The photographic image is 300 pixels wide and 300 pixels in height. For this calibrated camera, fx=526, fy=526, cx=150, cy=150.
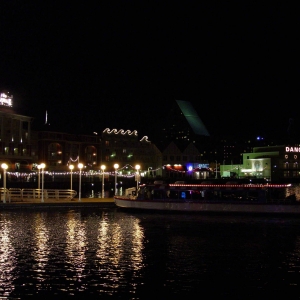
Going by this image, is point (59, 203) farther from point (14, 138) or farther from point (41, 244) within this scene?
point (14, 138)

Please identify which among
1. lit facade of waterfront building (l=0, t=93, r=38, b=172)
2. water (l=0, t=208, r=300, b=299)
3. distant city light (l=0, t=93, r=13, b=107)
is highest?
distant city light (l=0, t=93, r=13, b=107)

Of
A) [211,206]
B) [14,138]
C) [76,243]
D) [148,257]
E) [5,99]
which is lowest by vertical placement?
[148,257]

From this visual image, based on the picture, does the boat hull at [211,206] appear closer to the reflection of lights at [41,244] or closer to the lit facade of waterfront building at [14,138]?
the reflection of lights at [41,244]

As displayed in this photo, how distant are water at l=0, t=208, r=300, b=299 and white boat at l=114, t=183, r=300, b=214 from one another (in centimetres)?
279

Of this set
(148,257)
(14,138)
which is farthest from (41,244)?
(14,138)

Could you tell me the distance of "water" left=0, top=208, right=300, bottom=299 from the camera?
2031cm

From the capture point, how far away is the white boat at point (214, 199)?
1786 inches

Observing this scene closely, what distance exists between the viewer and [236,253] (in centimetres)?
2764

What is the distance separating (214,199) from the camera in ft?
157

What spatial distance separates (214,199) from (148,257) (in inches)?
872

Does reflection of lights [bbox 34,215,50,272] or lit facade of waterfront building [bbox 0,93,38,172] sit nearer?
reflection of lights [bbox 34,215,50,272]

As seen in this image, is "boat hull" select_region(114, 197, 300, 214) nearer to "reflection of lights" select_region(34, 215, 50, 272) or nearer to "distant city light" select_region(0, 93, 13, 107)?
"reflection of lights" select_region(34, 215, 50, 272)

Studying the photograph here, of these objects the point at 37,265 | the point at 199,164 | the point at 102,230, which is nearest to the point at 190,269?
the point at 37,265

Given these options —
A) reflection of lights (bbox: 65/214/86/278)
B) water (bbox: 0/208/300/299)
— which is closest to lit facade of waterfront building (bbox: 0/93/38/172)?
water (bbox: 0/208/300/299)
